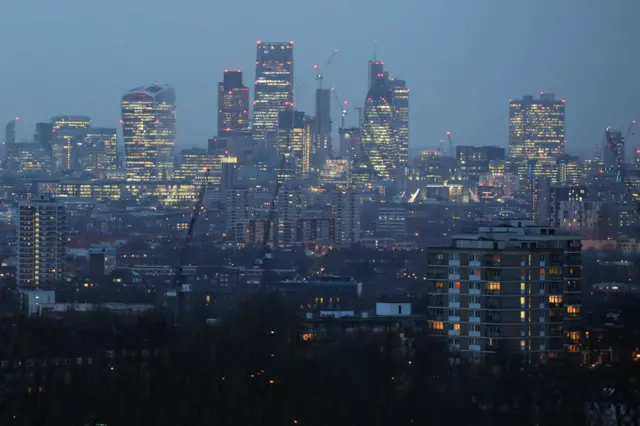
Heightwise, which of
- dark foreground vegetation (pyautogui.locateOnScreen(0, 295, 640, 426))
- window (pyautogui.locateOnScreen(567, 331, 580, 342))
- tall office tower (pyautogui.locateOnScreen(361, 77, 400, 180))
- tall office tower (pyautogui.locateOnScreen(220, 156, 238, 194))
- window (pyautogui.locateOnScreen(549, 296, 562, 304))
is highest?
tall office tower (pyautogui.locateOnScreen(361, 77, 400, 180))

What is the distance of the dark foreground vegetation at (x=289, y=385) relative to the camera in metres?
22.2

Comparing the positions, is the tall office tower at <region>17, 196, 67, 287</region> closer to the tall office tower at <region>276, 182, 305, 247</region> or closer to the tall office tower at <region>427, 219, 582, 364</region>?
the tall office tower at <region>276, 182, 305, 247</region>

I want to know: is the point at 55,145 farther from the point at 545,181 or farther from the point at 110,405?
the point at 110,405

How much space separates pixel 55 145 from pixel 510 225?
101 metres

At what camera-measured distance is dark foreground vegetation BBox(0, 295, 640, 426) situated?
22.2m

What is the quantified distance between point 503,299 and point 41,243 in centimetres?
3033

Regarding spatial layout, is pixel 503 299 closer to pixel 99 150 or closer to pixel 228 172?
pixel 228 172

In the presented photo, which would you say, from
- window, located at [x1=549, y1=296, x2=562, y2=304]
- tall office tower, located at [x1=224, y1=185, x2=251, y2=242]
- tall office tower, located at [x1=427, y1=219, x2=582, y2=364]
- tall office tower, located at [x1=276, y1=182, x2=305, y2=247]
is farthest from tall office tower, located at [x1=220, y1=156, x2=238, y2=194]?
window, located at [x1=549, y1=296, x2=562, y2=304]

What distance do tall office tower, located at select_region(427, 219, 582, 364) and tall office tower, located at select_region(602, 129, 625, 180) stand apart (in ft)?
215

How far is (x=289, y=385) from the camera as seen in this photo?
933 inches

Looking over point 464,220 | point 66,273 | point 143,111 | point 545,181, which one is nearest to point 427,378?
point 66,273

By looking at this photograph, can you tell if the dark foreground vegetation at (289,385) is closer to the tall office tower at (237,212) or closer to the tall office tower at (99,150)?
the tall office tower at (237,212)

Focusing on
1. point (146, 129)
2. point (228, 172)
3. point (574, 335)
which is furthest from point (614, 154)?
point (574, 335)

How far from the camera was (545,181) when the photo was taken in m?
93.4
